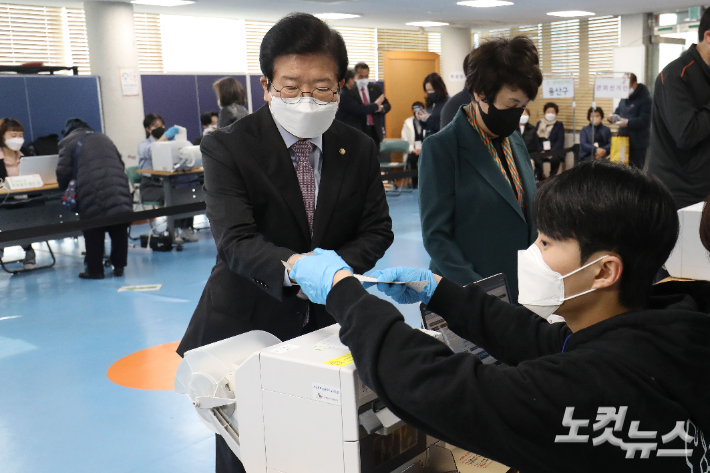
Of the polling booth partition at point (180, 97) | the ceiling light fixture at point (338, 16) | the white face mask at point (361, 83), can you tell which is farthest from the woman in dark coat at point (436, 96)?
the ceiling light fixture at point (338, 16)

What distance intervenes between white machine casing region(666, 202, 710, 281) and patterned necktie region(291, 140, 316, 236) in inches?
59.9

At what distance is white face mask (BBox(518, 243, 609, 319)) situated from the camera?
115 cm

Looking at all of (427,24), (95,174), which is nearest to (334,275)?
(95,174)

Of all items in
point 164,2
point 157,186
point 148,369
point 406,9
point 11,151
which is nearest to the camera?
point 148,369

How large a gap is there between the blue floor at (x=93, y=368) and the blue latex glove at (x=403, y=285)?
1.72m

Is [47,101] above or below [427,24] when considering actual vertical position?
below

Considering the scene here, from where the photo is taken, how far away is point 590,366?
3.14 feet

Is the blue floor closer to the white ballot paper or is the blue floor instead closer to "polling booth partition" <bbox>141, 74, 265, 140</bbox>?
the white ballot paper

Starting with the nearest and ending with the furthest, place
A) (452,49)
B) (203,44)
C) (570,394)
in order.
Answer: (570,394), (203,44), (452,49)

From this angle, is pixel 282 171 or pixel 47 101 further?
pixel 47 101

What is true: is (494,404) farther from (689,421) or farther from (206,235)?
(206,235)

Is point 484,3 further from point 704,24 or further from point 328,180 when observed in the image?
point 328,180

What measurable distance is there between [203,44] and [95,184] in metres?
5.99

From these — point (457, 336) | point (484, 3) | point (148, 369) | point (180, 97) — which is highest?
point (484, 3)
